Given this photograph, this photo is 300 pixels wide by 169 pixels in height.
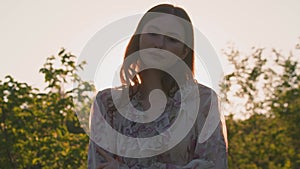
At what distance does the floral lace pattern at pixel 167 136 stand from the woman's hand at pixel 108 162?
22 mm

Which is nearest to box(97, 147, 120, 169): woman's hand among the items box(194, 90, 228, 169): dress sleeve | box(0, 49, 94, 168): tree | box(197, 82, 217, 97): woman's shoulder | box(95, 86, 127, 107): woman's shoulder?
box(95, 86, 127, 107): woman's shoulder

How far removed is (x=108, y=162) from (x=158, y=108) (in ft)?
1.10

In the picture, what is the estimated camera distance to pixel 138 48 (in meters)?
3.29

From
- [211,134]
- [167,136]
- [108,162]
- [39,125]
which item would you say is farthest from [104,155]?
[39,125]

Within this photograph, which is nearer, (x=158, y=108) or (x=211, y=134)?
(x=211, y=134)

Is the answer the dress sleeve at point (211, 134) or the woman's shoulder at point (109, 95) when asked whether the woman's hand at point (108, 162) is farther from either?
the dress sleeve at point (211, 134)

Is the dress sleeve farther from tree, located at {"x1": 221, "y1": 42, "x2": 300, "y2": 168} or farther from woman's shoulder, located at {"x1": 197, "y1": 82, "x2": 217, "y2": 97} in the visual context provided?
tree, located at {"x1": 221, "y1": 42, "x2": 300, "y2": 168}

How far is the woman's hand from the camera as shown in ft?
10.3

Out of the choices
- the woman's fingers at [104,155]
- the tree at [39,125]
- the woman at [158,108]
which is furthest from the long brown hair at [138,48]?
the tree at [39,125]

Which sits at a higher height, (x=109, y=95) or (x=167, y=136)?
(x=109, y=95)

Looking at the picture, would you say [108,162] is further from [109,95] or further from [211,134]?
[211,134]

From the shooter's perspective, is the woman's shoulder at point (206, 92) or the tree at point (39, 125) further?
the tree at point (39, 125)

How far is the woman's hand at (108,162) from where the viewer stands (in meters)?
3.13

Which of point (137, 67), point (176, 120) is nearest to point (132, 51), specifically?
point (137, 67)
